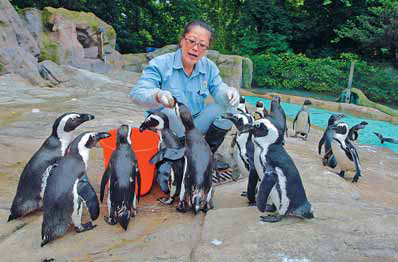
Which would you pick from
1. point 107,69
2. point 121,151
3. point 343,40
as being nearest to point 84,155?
point 121,151

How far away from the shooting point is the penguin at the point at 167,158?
6.69 ft

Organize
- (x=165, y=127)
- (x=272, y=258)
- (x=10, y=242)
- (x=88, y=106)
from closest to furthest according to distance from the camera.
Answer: (x=272, y=258)
(x=10, y=242)
(x=165, y=127)
(x=88, y=106)

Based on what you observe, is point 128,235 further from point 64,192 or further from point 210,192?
point 210,192

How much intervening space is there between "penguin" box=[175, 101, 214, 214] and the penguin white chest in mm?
2064

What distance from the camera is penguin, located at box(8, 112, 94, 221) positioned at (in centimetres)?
191

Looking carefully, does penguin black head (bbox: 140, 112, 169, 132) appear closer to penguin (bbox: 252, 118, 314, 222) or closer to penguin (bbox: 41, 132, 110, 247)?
penguin (bbox: 41, 132, 110, 247)

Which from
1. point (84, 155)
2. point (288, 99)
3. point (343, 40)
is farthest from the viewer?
point (343, 40)

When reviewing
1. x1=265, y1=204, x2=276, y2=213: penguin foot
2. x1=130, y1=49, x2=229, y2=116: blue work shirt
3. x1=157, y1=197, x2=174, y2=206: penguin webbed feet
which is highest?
x1=130, y1=49, x2=229, y2=116: blue work shirt

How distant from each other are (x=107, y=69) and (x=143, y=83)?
8.96 meters

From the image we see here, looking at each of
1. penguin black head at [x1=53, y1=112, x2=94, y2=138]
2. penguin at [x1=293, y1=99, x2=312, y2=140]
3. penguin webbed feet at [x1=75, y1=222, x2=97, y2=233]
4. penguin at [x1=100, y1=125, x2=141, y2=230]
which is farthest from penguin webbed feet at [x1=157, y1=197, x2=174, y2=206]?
penguin at [x1=293, y1=99, x2=312, y2=140]

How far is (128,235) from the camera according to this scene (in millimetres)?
1801

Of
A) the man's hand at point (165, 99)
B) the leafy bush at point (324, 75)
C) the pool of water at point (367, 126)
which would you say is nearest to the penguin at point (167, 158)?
the man's hand at point (165, 99)

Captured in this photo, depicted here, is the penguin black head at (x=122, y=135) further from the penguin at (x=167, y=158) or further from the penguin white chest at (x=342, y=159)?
the penguin white chest at (x=342, y=159)

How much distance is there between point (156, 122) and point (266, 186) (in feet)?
2.95
